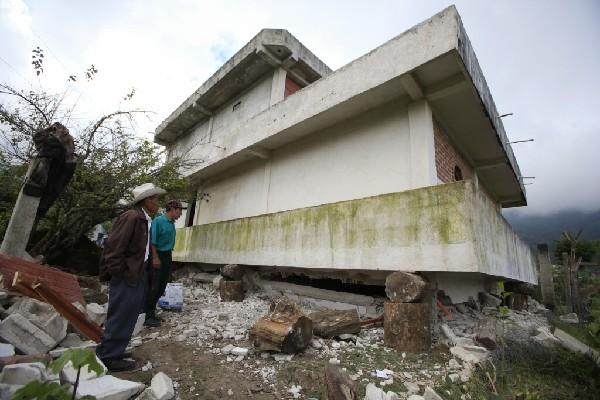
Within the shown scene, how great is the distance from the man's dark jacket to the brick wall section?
14.8 feet

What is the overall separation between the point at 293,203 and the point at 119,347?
422 cm

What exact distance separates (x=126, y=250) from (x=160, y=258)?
5.75ft

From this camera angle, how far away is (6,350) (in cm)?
236

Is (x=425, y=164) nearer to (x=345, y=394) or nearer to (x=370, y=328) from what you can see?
(x=370, y=328)

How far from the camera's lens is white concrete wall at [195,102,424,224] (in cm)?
495

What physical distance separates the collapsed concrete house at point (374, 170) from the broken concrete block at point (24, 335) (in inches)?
132

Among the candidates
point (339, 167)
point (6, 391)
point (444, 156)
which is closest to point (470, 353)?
point (444, 156)

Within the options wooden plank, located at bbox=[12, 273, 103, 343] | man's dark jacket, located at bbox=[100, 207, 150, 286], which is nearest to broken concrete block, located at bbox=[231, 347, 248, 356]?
man's dark jacket, located at bbox=[100, 207, 150, 286]

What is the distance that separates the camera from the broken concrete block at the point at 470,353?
9.85ft

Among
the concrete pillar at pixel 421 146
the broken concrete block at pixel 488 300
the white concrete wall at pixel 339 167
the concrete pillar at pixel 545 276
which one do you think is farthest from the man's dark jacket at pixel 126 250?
the concrete pillar at pixel 545 276

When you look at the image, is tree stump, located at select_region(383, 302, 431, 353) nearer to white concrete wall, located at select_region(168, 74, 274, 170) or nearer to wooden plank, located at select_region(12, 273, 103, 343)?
wooden plank, located at select_region(12, 273, 103, 343)

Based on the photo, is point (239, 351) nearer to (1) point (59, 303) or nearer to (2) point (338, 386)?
(2) point (338, 386)

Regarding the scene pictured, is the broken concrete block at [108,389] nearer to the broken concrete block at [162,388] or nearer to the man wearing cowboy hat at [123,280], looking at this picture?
the broken concrete block at [162,388]

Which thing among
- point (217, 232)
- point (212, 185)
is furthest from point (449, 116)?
point (212, 185)
